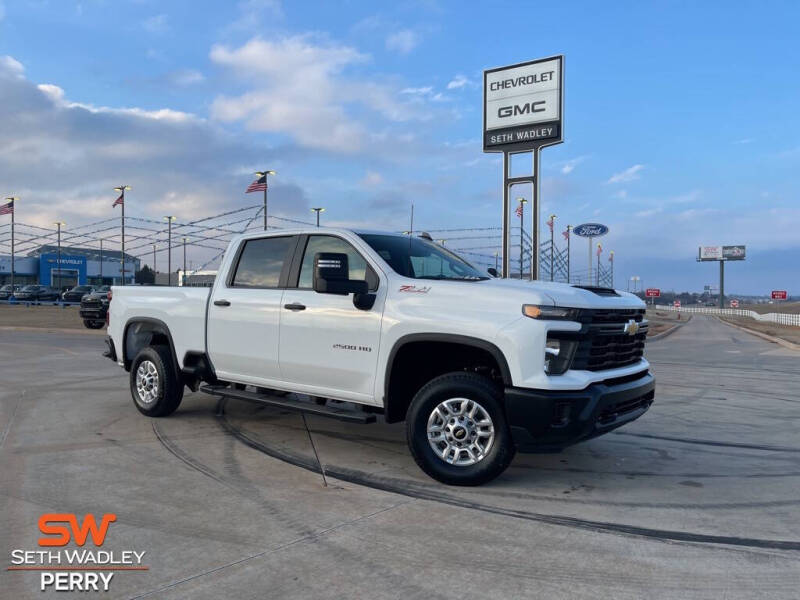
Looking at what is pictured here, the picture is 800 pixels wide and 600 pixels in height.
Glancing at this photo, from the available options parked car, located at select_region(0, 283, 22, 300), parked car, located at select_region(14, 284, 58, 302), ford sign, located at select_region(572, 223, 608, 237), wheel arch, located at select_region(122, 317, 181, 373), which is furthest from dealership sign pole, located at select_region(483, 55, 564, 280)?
parked car, located at select_region(0, 283, 22, 300)

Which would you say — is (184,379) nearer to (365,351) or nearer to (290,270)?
(290,270)

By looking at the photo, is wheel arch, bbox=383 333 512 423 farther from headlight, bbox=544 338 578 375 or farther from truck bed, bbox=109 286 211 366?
truck bed, bbox=109 286 211 366

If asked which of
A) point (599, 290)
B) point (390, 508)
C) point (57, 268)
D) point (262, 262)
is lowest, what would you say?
point (390, 508)

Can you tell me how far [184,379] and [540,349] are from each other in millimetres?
4309

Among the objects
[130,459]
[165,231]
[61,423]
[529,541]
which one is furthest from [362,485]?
[165,231]

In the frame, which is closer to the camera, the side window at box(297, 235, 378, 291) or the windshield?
the side window at box(297, 235, 378, 291)

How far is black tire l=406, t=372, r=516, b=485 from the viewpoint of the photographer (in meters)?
4.71

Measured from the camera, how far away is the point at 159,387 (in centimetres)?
714

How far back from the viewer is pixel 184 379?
7.17 metres

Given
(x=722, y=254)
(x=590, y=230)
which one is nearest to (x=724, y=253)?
(x=722, y=254)

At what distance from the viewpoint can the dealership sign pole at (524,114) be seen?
1977 cm

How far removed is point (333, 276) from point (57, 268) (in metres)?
97.5

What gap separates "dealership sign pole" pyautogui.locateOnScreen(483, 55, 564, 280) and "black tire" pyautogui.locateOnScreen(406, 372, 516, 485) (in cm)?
1533

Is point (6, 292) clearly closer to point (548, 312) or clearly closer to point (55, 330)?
point (55, 330)
